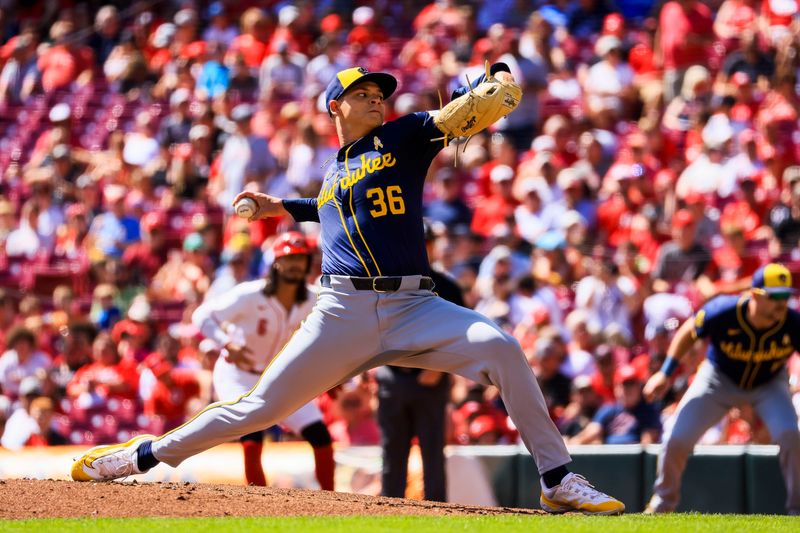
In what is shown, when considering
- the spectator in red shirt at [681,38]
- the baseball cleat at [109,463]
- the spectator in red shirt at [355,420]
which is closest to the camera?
the baseball cleat at [109,463]

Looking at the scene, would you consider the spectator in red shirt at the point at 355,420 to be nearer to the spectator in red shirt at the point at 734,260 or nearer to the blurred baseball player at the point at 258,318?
the blurred baseball player at the point at 258,318

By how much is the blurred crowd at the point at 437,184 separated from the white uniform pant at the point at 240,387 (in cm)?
24

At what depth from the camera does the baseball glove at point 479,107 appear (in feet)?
18.4

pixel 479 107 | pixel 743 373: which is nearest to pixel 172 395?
pixel 743 373

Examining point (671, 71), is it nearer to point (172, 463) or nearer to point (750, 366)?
point (750, 366)

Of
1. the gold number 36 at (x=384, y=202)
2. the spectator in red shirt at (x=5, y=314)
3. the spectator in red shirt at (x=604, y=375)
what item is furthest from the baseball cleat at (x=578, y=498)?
the spectator in red shirt at (x=5, y=314)

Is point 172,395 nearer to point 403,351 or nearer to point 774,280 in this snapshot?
point 774,280

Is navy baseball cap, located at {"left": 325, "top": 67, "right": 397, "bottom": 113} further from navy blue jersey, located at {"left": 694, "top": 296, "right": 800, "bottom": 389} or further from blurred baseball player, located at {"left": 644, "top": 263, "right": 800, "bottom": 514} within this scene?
navy blue jersey, located at {"left": 694, "top": 296, "right": 800, "bottom": 389}

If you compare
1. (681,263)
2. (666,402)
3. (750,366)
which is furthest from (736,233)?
(750,366)

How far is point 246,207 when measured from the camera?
20.6 ft

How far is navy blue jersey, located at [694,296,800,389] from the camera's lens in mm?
8289

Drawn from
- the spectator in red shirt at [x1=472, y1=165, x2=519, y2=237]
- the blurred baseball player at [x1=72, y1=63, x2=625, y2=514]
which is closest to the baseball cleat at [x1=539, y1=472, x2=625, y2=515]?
the blurred baseball player at [x1=72, y1=63, x2=625, y2=514]

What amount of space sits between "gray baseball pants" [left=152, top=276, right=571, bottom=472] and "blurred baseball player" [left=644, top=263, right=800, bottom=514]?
8.60 feet

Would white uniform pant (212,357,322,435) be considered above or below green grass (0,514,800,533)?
above
